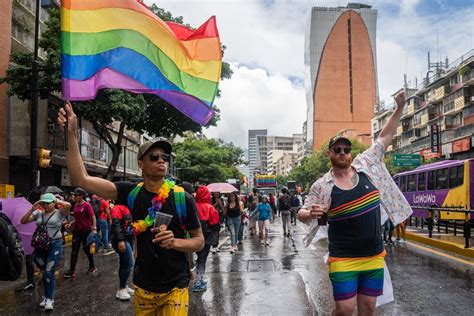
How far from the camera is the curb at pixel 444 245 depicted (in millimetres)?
10645

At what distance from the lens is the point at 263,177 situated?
50625 millimetres

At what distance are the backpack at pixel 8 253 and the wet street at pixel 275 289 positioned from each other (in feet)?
9.03

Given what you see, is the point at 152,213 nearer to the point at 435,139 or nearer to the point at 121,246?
the point at 121,246

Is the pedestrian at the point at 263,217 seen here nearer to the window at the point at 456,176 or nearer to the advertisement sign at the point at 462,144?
the window at the point at 456,176

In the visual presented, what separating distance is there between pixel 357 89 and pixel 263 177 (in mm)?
103571

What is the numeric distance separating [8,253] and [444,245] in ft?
37.0

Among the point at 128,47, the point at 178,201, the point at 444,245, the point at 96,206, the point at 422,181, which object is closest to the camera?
the point at 178,201

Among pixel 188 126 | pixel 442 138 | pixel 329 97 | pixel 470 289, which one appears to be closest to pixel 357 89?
pixel 329 97

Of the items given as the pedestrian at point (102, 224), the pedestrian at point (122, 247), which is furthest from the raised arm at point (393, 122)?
the pedestrian at point (102, 224)

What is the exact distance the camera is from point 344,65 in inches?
5728

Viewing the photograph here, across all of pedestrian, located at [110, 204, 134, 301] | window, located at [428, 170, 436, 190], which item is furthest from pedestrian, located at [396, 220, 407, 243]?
window, located at [428, 170, 436, 190]

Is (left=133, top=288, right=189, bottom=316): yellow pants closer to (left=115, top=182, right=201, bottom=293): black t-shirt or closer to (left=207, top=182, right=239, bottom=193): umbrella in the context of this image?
(left=115, top=182, right=201, bottom=293): black t-shirt

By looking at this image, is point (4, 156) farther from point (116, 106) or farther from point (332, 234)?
point (332, 234)

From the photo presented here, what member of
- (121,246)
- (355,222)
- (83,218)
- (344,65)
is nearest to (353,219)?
(355,222)
